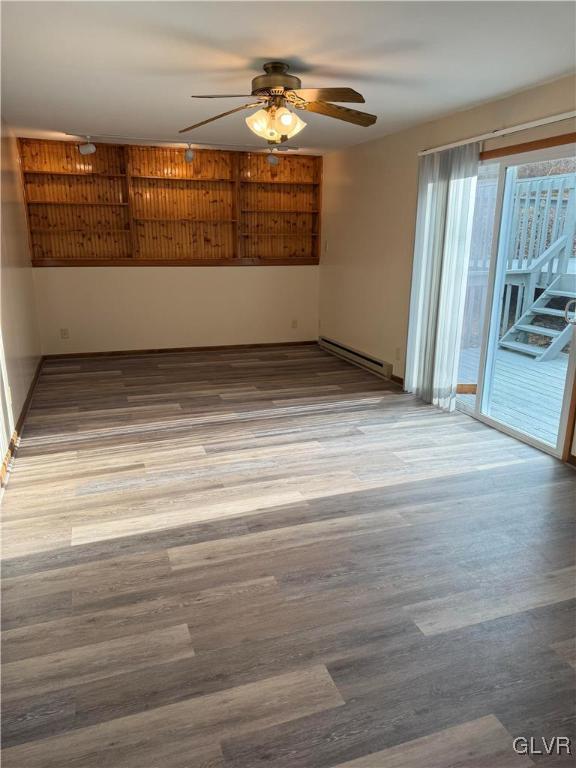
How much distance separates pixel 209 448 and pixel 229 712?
2352 mm

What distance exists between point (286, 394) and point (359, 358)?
1.48m

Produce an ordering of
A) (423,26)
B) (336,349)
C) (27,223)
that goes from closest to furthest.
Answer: (423,26) < (27,223) < (336,349)

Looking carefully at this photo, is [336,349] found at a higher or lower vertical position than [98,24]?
lower

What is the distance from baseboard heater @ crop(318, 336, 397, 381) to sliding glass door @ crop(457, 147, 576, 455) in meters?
0.96

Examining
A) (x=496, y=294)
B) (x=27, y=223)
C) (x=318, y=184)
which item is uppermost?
(x=318, y=184)

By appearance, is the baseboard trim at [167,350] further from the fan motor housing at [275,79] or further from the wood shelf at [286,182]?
the fan motor housing at [275,79]

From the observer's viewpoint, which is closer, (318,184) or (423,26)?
(423,26)

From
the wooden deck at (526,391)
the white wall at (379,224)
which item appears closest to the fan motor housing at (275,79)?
the white wall at (379,224)

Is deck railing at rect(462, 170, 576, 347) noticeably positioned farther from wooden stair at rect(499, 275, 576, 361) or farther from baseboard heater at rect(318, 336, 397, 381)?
baseboard heater at rect(318, 336, 397, 381)

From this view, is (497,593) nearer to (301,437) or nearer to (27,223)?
(301,437)

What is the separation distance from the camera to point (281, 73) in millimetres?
3289

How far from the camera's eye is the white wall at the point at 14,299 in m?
4.09

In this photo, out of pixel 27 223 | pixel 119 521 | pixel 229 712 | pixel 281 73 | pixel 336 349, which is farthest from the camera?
pixel 336 349

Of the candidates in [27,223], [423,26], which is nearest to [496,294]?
[423,26]
